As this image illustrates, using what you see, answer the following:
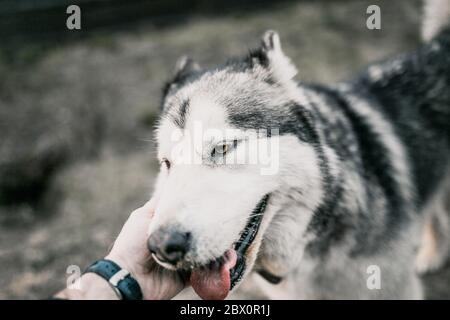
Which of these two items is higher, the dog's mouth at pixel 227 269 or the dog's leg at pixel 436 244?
the dog's mouth at pixel 227 269

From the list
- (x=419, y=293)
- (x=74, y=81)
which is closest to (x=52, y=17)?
(x=74, y=81)

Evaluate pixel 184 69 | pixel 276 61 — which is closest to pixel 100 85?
pixel 184 69

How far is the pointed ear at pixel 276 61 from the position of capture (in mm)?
2180

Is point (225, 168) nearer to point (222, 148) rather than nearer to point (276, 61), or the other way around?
point (222, 148)

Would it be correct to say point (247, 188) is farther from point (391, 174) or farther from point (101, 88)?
point (101, 88)

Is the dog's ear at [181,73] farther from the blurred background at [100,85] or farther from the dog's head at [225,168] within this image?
the blurred background at [100,85]

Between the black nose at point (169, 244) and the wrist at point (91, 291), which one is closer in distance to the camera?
the black nose at point (169, 244)

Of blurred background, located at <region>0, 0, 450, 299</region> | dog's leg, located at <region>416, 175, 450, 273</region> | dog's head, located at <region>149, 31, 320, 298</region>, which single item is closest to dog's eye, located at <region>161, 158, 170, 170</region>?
dog's head, located at <region>149, 31, 320, 298</region>

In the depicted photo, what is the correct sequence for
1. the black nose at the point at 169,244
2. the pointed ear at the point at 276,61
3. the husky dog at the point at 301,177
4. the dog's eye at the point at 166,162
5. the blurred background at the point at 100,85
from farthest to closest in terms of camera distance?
1. the blurred background at the point at 100,85
2. the pointed ear at the point at 276,61
3. the dog's eye at the point at 166,162
4. the husky dog at the point at 301,177
5. the black nose at the point at 169,244

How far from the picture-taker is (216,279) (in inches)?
69.9

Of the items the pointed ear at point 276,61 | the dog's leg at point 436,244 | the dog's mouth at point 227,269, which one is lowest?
the dog's leg at point 436,244

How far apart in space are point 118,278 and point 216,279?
15.1 inches

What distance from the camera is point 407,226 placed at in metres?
2.45

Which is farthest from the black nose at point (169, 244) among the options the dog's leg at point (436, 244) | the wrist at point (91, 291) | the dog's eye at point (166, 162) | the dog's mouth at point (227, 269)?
the dog's leg at point (436, 244)
